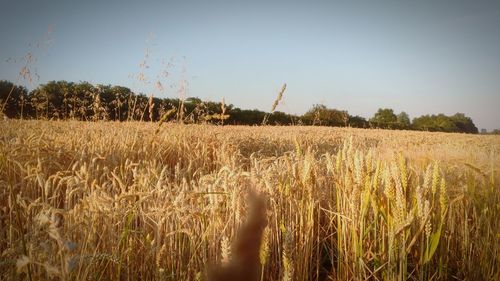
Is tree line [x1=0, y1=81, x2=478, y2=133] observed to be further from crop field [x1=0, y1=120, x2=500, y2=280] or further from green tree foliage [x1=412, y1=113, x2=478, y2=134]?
green tree foliage [x1=412, y1=113, x2=478, y2=134]

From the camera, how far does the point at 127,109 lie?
19.6 m

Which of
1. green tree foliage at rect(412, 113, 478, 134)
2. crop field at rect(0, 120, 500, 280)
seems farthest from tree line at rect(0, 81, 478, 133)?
green tree foliage at rect(412, 113, 478, 134)

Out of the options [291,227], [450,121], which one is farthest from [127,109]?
[450,121]

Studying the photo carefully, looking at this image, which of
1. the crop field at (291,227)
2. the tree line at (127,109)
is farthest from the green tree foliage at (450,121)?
the crop field at (291,227)

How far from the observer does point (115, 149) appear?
156 inches

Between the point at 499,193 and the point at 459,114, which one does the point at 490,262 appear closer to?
the point at 499,193

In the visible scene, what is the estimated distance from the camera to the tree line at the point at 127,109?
5.48 m

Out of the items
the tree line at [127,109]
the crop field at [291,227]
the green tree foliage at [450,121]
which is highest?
the green tree foliage at [450,121]

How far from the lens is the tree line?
548 centimetres

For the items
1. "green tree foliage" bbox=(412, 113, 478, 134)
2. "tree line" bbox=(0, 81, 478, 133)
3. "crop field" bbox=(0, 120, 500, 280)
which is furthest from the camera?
"green tree foliage" bbox=(412, 113, 478, 134)

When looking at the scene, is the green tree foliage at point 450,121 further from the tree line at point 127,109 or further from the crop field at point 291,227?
the crop field at point 291,227

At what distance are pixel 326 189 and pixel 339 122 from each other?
110 feet

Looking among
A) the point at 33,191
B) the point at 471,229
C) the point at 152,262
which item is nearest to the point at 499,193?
the point at 471,229

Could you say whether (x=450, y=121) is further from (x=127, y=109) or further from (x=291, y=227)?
(x=291, y=227)
